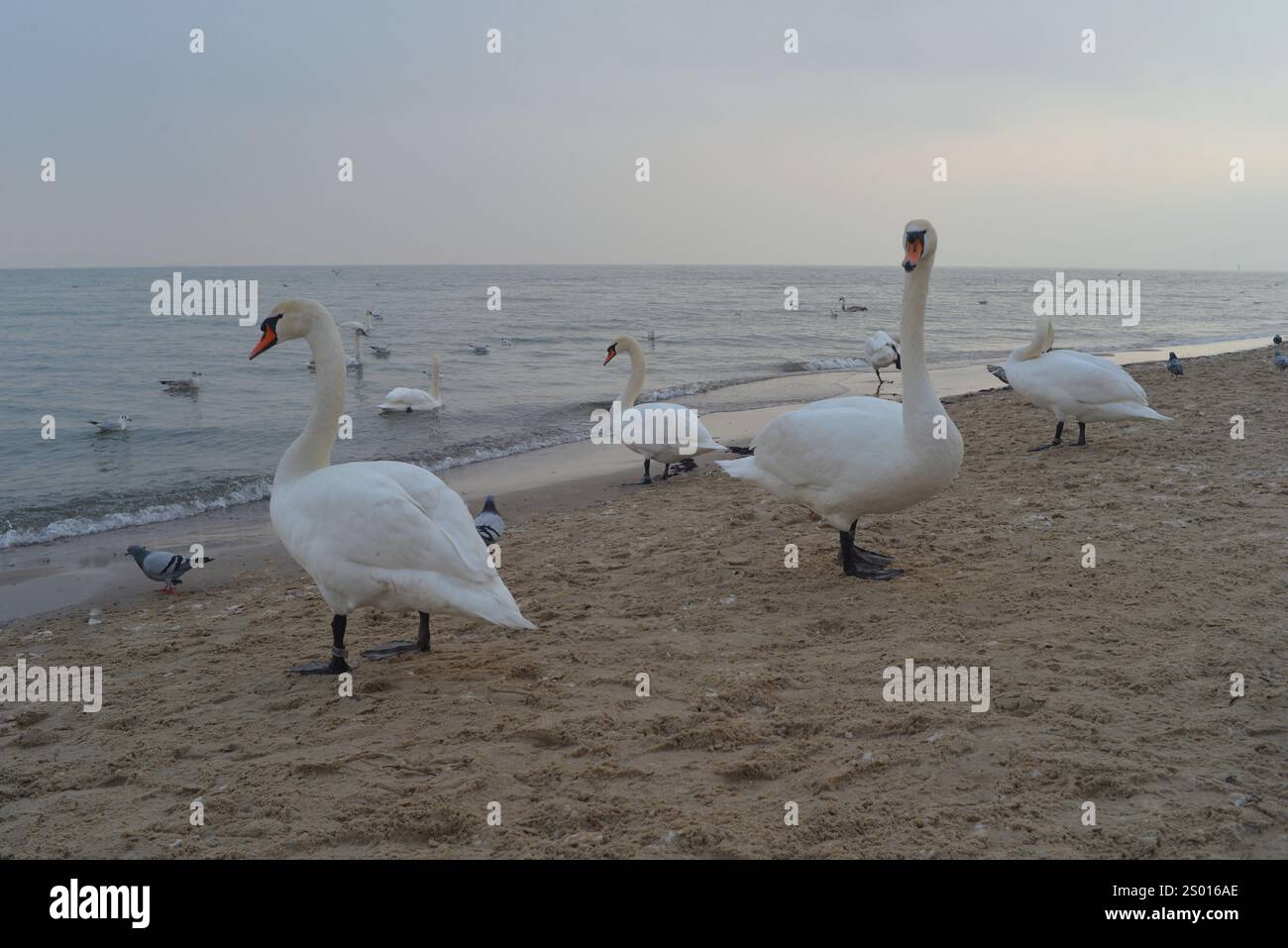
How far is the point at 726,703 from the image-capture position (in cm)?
434

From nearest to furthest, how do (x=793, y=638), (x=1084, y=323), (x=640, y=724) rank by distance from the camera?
(x=640, y=724) < (x=793, y=638) < (x=1084, y=323)

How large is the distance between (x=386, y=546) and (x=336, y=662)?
93 centimetres

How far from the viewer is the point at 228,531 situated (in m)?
9.98

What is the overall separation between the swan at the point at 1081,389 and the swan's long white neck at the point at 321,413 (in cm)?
763

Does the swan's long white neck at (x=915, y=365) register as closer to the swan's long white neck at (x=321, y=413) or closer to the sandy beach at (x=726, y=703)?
the sandy beach at (x=726, y=703)

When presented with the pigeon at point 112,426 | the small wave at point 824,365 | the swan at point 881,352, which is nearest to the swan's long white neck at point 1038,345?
the swan at point 881,352

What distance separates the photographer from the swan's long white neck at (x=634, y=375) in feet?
41.1

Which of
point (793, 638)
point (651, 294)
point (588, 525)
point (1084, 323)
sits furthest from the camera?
point (651, 294)

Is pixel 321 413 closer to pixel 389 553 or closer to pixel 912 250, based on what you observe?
pixel 389 553

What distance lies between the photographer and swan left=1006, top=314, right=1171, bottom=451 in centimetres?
972

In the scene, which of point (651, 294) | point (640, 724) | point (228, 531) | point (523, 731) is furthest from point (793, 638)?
point (651, 294)

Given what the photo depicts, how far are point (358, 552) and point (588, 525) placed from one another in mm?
4197

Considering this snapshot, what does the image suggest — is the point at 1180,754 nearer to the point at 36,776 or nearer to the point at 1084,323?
the point at 36,776

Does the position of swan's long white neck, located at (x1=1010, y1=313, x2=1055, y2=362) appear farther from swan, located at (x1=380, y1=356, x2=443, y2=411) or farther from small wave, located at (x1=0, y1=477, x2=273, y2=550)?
swan, located at (x1=380, y1=356, x2=443, y2=411)
